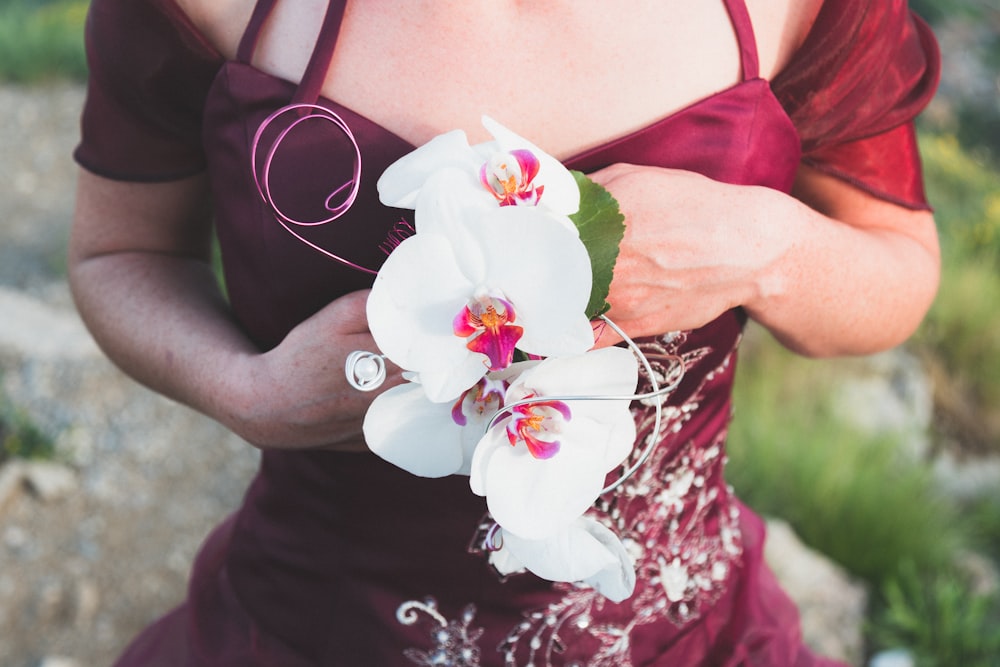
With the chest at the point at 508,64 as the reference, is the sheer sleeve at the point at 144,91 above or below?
below

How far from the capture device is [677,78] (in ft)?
3.52

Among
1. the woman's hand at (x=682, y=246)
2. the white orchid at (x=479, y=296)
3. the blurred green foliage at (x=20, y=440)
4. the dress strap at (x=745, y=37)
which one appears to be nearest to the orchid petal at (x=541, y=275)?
the white orchid at (x=479, y=296)

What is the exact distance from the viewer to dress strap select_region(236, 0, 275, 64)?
1066 millimetres

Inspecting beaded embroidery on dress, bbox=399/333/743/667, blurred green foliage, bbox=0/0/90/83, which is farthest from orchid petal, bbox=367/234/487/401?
blurred green foliage, bbox=0/0/90/83

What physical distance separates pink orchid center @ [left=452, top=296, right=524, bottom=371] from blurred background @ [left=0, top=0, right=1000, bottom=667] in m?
2.33

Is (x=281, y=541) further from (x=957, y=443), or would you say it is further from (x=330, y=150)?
(x=957, y=443)

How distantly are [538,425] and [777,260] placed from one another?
1.50ft

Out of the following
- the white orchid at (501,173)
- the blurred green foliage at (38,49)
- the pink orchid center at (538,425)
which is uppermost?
the white orchid at (501,173)

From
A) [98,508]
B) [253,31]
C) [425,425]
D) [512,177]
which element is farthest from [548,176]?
[98,508]

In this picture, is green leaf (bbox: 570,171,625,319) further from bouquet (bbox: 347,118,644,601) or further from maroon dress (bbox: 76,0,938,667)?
maroon dress (bbox: 76,0,938,667)

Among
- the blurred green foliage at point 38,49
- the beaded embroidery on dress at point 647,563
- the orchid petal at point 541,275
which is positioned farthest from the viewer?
the blurred green foliage at point 38,49

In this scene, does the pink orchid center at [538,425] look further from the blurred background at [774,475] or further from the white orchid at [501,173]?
the blurred background at [774,475]

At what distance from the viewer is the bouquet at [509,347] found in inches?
29.1

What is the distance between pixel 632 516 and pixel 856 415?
303 cm
